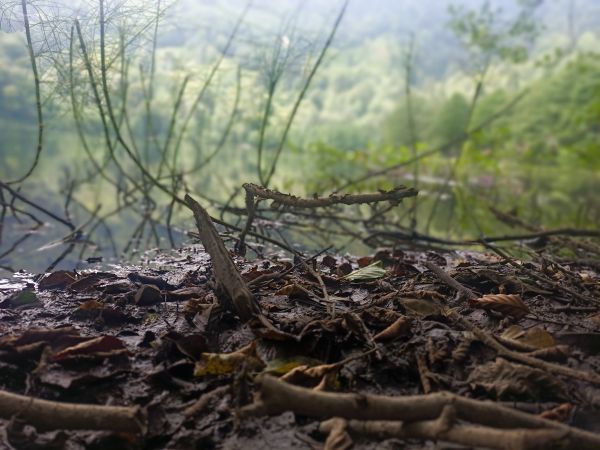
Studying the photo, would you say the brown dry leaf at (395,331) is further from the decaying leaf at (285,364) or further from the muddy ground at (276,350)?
the decaying leaf at (285,364)

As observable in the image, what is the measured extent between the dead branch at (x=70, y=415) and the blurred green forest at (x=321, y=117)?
1392 mm

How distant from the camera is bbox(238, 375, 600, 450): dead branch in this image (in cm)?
68

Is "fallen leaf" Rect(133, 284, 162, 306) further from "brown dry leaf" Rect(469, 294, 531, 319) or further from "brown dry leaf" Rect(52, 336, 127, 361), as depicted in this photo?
"brown dry leaf" Rect(469, 294, 531, 319)

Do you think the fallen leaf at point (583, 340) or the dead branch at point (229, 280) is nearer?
the fallen leaf at point (583, 340)

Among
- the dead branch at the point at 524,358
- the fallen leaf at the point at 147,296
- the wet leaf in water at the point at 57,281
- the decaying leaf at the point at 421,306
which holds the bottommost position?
the dead branch at the point at 524,358

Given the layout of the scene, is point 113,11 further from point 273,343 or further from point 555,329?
point 555,329

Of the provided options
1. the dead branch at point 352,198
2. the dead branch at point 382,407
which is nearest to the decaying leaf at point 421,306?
the dead branch at point 352,198

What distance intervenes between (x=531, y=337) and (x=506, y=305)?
198 millimetres

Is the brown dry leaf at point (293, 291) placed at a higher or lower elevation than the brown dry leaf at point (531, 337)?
higher

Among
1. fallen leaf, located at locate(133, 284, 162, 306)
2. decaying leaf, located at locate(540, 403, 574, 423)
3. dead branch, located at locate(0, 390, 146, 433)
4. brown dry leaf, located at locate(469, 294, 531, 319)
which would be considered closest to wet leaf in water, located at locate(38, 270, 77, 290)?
fallen leaf, located at locate(133, 284, 162, 306)

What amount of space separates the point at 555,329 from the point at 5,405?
104cm

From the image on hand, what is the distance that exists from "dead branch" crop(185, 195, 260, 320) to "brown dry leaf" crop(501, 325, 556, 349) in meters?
0.52

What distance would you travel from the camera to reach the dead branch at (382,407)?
2.23 feet

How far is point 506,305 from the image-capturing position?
117cm
